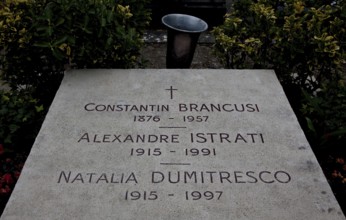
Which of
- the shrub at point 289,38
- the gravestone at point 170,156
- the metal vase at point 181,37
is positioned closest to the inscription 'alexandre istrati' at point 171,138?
the gravestone at point 170,156

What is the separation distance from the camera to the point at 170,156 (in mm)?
2633

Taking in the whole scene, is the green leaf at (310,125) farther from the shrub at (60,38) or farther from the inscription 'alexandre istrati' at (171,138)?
the shrub at (60,38)

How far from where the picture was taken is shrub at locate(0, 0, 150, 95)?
3.49 meters

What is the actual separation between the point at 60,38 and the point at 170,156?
149 cm

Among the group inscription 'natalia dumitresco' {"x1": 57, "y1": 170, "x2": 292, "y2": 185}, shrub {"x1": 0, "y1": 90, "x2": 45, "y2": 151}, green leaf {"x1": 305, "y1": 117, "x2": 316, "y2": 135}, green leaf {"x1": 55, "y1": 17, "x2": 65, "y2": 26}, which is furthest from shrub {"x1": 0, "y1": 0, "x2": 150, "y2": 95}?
green leaf {"x1": 305, "y1": 117, "x2": 316, "y2": 135}

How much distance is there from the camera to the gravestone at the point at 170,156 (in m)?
2.28

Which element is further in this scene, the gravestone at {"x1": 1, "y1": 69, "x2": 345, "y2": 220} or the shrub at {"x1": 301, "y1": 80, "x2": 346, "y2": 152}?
the shrub at {"x1": 301, "y1": 80, "x2": 346, "y2": 152}

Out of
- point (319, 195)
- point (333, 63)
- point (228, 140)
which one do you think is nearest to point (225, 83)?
point (228, 140)

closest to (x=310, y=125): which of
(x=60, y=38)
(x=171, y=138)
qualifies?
(x=171, y=138)

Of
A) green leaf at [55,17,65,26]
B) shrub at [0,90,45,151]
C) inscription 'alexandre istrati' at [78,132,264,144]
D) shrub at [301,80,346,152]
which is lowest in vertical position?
shrub at [0,90,45,151]

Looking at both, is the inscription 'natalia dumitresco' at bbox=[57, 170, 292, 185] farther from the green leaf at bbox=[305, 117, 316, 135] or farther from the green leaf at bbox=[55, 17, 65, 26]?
the green leaf at bbox=[55, 17, 65, 26]

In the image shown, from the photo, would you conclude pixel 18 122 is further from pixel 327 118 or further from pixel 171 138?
pixel 327 118

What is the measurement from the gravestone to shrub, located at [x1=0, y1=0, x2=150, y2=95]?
282 millimetres

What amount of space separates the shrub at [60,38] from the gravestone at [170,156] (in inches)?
11.1
